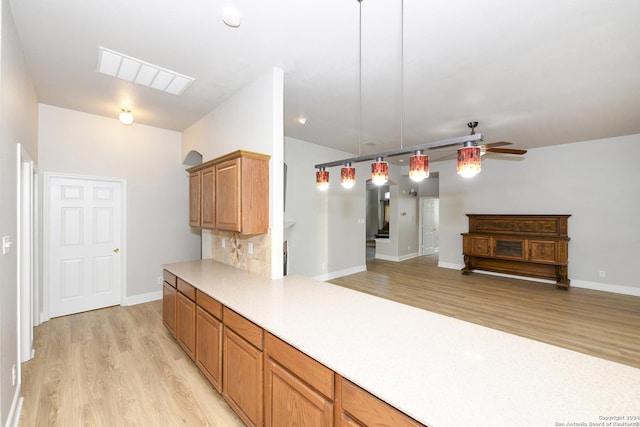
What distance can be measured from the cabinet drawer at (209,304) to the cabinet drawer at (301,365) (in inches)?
27.6

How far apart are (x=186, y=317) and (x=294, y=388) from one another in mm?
1782

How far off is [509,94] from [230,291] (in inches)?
149

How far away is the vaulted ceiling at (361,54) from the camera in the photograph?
1.93 metres

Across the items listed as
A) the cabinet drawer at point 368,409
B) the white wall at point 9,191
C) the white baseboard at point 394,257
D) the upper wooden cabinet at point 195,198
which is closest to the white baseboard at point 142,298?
the upper wooden cabinet at point 195,198

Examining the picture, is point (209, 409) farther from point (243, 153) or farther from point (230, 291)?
point (243, 153)

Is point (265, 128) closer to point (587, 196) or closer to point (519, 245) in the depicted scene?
point (519, 245)

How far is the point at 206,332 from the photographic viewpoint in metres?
2.35

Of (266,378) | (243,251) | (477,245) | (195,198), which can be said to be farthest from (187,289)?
(477,245)

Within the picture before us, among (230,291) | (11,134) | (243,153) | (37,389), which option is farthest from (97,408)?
(243,153)

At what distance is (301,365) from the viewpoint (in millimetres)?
1397

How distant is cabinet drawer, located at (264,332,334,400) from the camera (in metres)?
1.26

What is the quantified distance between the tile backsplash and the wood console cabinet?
18.2 ft

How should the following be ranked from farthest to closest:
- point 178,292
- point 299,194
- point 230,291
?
point 299,194, point 178,292, point 230,291

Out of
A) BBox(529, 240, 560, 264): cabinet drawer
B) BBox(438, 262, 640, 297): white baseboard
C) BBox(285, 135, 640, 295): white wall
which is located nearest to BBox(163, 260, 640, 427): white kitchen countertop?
BBox(285, 135, 640, 295): white wall
